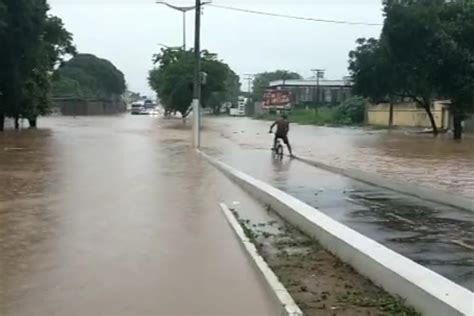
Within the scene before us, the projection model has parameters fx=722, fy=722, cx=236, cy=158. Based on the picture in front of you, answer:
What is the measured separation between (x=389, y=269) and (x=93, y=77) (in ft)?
453

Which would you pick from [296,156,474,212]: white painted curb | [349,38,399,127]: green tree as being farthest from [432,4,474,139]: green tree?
[296,156,474,212]: white painted curb

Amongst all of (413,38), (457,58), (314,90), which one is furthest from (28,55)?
(314,90)

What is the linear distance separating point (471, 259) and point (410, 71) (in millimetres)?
38831

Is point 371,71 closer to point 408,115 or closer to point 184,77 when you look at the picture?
point 408,115

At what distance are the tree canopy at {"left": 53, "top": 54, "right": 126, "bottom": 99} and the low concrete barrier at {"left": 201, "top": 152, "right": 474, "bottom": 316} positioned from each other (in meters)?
117

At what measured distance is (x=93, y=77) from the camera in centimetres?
14050

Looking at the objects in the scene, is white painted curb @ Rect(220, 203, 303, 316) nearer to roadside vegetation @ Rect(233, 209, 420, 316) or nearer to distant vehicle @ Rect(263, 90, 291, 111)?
roadside vegetation @ Rect(233, 209, 420, 316)

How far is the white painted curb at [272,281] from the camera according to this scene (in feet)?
19.6

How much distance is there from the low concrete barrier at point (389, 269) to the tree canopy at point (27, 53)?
27.3 m

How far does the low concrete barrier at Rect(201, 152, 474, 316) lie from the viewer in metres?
5.48

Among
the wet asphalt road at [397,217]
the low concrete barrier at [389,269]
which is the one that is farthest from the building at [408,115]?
the low concrete barrier at [389,269]

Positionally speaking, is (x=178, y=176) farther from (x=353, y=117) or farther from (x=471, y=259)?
(x=353, y=117)

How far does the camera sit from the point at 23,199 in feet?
43.7

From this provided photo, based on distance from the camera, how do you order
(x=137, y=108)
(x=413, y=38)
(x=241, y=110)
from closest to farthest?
(x=413, y=38) < (x=137, y=108) < (x=241, y=110)
